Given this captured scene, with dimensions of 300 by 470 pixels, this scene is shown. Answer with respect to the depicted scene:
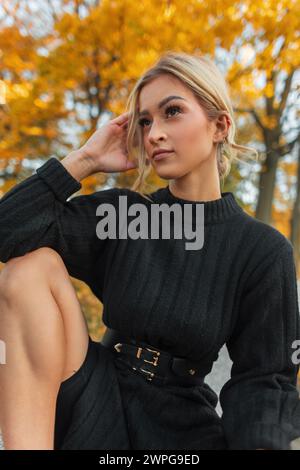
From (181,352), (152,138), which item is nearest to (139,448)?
(181,352)

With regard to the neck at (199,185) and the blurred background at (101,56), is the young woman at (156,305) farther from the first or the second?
the blurred background at (101,56)

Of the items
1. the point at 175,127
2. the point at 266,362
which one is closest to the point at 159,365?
the point at 266,362

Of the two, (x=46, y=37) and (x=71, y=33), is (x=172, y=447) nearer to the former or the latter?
(x=71, y=33)

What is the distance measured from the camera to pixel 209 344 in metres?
1.54

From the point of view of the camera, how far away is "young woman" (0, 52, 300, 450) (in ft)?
4.61

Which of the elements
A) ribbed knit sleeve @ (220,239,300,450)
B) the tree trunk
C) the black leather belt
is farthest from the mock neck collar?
the tree trunk

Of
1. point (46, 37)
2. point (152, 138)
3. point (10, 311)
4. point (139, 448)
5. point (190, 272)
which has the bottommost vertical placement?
point (139, 448)

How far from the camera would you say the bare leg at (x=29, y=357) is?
54.6 inches

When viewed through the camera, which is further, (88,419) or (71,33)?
(71,33)

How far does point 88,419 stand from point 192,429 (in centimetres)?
32

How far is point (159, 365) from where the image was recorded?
1.55 m

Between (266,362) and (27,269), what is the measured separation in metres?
0.76

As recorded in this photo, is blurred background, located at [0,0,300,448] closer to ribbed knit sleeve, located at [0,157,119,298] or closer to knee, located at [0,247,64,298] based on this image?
ribbed knit sleeve, located at [0,157,119,298]

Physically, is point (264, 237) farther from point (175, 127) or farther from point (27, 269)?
point (27, 269)
